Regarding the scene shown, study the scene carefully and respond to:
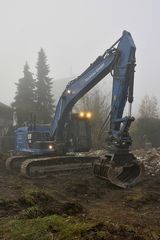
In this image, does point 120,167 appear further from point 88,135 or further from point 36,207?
point 36,207

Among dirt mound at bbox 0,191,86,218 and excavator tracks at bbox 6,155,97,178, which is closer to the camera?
dirt mound at bbox 0,191,86,218

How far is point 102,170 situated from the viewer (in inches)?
516

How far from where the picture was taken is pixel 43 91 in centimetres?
5028

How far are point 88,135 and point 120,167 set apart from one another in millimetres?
4986

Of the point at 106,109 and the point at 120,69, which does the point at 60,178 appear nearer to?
the point at 120,69

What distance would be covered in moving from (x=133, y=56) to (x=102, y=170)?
4.21 m

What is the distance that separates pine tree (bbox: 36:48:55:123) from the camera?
153 ft

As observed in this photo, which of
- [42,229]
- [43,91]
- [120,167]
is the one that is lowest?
[42,229]

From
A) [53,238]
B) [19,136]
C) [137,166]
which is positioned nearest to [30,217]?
[53,238]

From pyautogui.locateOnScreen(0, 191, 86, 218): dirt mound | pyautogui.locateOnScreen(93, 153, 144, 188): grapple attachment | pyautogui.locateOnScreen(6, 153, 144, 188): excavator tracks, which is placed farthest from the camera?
pyautogui.locateOnScreen(6, 153, 144, 188): excavator tracks

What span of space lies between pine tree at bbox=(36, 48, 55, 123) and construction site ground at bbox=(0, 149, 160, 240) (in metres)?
30.5

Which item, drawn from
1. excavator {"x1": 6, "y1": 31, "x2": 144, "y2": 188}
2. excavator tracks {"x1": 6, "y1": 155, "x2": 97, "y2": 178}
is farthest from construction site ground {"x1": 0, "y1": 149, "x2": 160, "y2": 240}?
excavator {"x1": 6, "y1": 31, "x2": 144, "y2": 188}

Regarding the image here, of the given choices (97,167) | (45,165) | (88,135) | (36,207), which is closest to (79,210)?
(36,207)

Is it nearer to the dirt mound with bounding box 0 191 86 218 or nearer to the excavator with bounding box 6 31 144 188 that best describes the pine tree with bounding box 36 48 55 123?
the excavator with bounding box 6 31 144 188
